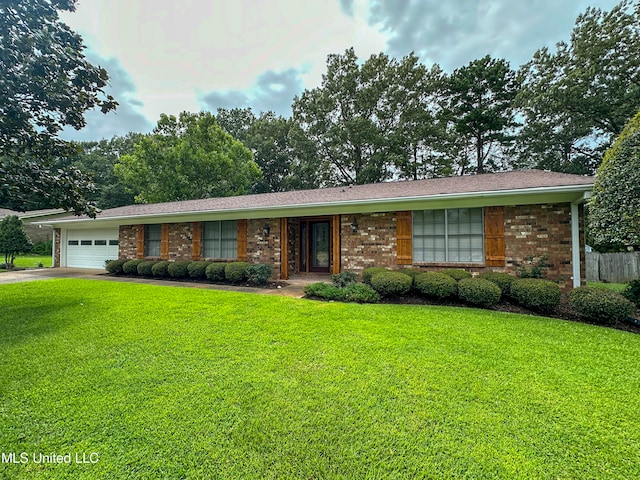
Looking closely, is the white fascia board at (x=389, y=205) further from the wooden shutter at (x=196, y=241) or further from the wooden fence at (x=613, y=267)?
the wooden fence at (x=613, y=267)

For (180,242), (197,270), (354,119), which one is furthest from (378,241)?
(354,119)

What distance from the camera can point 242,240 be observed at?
10164 millimetres

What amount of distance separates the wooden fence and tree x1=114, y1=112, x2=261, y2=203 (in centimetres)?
2069

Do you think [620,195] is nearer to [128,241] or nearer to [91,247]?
[128,241]

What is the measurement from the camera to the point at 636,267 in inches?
424

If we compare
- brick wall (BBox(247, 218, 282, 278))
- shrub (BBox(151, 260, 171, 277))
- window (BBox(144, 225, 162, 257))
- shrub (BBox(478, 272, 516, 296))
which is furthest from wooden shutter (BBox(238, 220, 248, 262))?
shrub (BBox(478, 272, 516, 296))

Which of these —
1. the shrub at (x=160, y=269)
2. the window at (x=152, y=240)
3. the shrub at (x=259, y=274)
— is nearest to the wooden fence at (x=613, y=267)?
the shrub at (x=259, y=274)

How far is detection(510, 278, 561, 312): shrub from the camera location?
5465mm

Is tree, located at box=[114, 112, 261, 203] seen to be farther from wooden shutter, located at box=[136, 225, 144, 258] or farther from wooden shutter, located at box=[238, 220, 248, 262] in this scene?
wooden shutter, located at box=[238, 220, 248, 262]

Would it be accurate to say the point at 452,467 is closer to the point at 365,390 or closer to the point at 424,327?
the point at 365,390

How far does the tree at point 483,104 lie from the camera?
19453mm

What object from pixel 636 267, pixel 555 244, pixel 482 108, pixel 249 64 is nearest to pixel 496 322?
pixel 555 244

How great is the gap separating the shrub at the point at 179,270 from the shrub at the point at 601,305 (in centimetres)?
1023

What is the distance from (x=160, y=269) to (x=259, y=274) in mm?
4094
